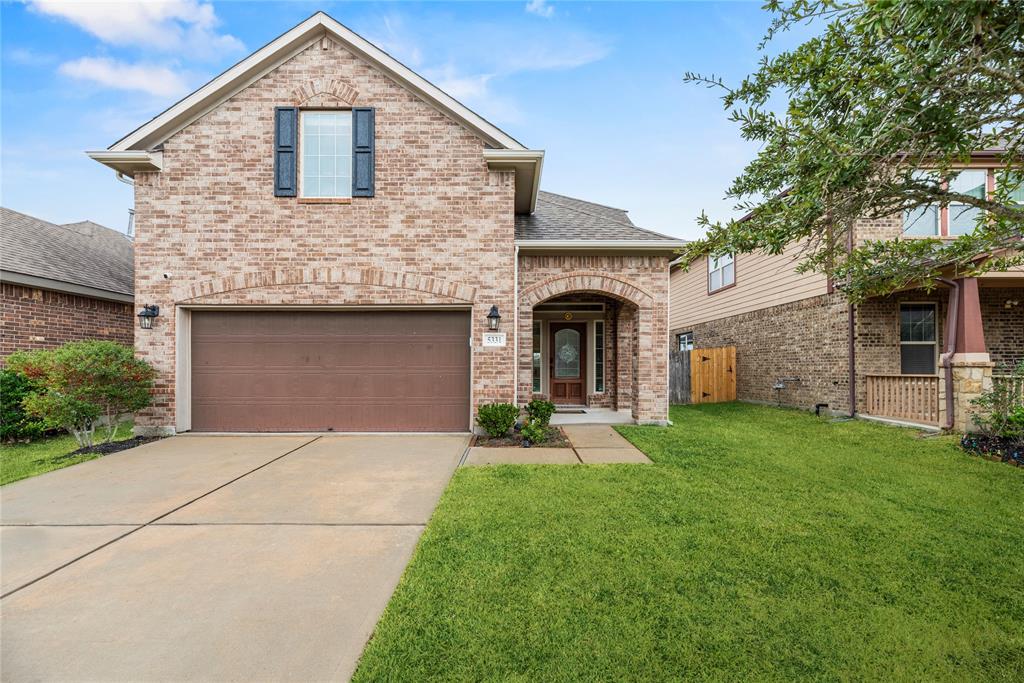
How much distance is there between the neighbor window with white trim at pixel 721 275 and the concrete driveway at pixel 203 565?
12609mm

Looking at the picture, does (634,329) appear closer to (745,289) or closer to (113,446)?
(745,289)

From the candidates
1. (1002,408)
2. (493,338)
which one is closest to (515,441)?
(493,338)

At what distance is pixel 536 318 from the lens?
462 inches

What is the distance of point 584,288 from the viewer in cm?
897

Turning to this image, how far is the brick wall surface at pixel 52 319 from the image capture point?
8141mm

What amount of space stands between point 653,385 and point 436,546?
6.77m

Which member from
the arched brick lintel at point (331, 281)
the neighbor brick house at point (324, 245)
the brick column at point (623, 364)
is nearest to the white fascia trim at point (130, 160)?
the neighbor brick house at point (324, 245)

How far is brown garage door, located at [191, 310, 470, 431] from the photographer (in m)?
8.25

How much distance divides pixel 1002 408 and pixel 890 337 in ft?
9.41

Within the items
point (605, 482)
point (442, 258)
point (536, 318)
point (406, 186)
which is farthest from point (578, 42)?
point (605, 482)

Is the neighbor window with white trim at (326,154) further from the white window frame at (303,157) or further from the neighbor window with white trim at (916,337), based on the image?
the neighbor window with white trim at (916,337)

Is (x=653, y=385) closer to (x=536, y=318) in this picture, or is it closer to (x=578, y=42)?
(x=536, y=318)

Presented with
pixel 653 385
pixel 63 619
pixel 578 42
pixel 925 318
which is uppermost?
pixel 578 42

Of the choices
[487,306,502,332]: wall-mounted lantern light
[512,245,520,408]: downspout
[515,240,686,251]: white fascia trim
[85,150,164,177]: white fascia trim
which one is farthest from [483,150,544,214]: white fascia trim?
[85,150,164,177]: white fascia trim
